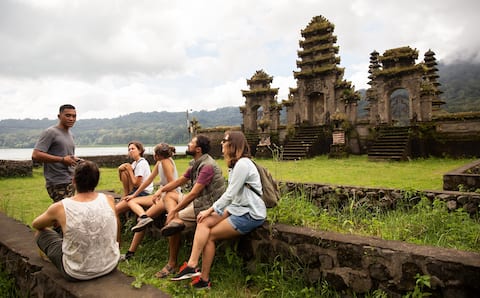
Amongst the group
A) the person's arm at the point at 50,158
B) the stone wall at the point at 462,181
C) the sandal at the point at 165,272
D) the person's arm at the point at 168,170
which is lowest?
the sandal at the point at 165,272

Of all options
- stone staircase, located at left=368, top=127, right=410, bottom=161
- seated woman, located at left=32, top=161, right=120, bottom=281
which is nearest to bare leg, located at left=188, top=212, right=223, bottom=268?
seated woman, located at left=32, top=161, right=120, bottom=281

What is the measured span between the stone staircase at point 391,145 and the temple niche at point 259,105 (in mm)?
6890

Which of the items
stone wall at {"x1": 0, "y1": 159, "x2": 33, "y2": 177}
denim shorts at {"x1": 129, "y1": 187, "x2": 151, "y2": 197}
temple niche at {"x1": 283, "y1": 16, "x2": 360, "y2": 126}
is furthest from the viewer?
temple niche at {"x1": 283, "y1": 16, "x2": 360, "y2": 126}

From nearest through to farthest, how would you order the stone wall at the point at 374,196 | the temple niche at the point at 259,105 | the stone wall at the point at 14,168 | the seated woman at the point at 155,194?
the seated woman at the point at 155,194 < the stone wall at the point at 374,196 < the stone wall at the point at 14,168 < the temple niche at the point at 259,105

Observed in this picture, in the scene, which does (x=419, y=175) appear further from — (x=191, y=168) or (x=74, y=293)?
(x=74, y=293)

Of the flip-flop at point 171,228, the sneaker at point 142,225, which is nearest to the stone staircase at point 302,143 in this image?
the sneaker at point 142,225

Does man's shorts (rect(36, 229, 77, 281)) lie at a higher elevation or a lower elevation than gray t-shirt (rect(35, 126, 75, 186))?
lower

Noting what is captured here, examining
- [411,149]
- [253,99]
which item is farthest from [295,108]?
[411,149]

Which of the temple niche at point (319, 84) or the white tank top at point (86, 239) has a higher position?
the temple niche at point (319, 84)

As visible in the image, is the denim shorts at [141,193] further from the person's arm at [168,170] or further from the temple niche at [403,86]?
the temple niche at [403,86]

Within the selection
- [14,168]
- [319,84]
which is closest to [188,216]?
[14,168]

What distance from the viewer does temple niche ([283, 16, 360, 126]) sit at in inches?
792

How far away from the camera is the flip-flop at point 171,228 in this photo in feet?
13.0

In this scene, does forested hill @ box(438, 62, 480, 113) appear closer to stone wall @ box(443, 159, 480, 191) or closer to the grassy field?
the grassy field
